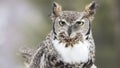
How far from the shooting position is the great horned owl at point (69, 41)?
29.2 ft

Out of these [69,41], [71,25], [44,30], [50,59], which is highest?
[71,25]

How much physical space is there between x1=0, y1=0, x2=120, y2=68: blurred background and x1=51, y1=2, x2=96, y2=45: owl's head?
5216 mm

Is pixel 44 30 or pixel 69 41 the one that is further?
pixel 44 30

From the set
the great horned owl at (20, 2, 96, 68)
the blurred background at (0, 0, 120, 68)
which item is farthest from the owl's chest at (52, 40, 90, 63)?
the blurred background at (0, 0, 120, 68)

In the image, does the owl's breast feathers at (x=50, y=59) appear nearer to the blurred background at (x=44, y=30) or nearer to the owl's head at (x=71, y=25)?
the owl's head at (x=71, y=25)

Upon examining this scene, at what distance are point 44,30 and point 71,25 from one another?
27.0 feet

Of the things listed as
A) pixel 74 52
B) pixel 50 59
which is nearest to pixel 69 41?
pixel 74 52

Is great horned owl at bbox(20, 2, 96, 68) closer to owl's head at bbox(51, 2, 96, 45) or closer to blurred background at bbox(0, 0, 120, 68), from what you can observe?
owl's head at bbox(51, 2, 96, 45)

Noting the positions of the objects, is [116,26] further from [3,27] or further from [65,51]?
[65,51]

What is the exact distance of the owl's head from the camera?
8867mm

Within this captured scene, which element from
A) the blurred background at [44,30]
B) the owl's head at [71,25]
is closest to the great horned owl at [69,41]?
the owl's head at [71,25]

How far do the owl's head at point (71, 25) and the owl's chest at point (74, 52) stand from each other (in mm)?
94

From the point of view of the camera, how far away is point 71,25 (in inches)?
348

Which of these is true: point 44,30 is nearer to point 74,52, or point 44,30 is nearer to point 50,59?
point 50,59
